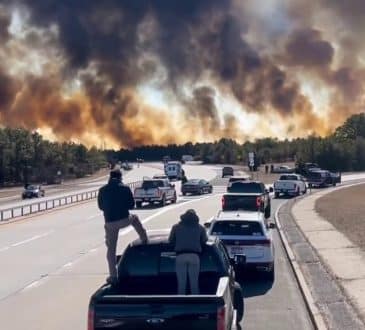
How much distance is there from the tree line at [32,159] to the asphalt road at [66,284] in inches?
3287

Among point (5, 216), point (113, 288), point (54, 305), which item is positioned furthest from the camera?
point (5, 216)

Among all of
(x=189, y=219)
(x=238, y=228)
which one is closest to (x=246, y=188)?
(x=238, y=228)

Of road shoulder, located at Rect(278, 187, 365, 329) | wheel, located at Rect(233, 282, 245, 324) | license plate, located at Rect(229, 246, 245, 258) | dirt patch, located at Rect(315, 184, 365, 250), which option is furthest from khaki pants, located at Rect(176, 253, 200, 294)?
dirt patch, located at Rect(315, 184, 365, 250)

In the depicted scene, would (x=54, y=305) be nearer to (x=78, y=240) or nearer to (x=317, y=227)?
(x=78, y=240)

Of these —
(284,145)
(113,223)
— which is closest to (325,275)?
(113,223)

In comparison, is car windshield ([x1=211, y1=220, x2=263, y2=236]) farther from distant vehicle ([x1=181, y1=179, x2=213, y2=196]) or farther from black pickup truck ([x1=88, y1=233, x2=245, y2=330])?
distant vehicle ([x1=181, y1=179, x2=213, y2=196])

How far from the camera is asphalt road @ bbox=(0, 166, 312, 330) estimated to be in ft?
42.3

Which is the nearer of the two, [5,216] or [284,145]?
[5,216]

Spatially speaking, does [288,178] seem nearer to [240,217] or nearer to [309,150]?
[240,217]

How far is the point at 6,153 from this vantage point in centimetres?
11119

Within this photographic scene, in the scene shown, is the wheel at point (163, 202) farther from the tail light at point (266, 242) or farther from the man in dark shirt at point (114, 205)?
the man in dark shirt at point (114, 205)

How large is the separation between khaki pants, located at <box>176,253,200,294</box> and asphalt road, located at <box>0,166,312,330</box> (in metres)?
2.39

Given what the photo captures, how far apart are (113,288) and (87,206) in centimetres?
4298

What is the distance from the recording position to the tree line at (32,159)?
11412cm
